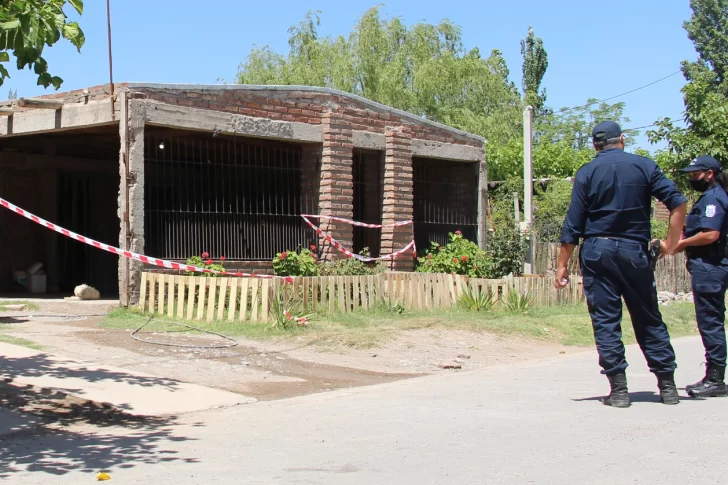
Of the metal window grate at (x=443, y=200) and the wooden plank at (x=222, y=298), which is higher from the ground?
the metal window grate at (x=443, y=200)

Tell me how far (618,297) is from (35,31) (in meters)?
4.50

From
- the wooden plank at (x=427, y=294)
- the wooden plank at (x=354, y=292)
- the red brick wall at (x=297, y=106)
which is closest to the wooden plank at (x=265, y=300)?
the wooden plank at (x=354, y=292)

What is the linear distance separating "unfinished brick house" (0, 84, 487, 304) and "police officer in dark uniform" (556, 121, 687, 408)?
8128 millimetres

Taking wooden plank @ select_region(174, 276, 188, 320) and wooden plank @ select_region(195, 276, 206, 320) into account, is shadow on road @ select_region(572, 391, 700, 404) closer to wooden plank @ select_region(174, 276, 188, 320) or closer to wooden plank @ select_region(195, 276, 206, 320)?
wooden plank @ select_region(195, 276, 206, 320)

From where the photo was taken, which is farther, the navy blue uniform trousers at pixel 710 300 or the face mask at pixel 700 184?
the face mask at pixel 700 184

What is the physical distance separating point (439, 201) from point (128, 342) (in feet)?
31.7

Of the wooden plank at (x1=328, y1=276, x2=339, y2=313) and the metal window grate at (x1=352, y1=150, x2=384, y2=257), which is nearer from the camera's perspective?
the wooden plank at (x1=328, y1=276, x2=339, y2=313)

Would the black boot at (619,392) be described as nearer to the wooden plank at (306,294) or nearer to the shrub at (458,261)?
the wooden plank at (306,294)

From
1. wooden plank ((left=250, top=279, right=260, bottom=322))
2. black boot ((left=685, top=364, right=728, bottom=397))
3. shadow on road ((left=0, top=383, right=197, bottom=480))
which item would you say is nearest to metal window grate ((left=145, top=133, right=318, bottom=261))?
wooden plank ((left=250, top=279, right=260, bottom=322))

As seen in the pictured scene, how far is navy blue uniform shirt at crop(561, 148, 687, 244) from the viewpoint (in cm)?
623

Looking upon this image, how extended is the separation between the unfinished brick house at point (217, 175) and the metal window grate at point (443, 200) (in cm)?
3

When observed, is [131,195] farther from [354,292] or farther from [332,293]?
[354,292]

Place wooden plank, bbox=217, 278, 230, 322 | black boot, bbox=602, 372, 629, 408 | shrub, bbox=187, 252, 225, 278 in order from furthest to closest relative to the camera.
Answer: shrub, bbox=187, 252, 225, 278 → wooden plank, bbox=217, 278, 230, 322 → black boot, bbox=602, 372, 629, 408

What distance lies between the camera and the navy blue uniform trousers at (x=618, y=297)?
245 inches
